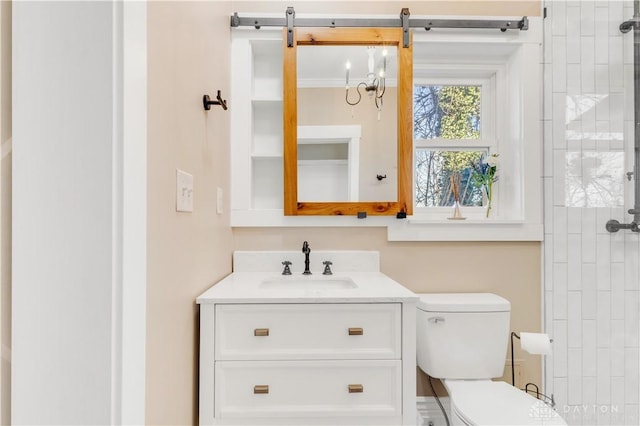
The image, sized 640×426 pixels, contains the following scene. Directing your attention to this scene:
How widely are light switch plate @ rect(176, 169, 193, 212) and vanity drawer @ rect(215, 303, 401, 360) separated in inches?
13.8

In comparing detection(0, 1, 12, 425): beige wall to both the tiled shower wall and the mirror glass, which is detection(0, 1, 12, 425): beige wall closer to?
the mirror glass

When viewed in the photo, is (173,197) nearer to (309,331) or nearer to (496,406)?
(309,331)

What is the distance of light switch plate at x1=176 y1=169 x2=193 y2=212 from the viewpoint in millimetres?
985

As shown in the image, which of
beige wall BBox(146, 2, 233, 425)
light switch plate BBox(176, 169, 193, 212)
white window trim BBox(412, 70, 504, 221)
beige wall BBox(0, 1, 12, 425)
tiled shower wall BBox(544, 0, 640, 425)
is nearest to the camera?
beige wall BBox(0, 1, 12, 425)

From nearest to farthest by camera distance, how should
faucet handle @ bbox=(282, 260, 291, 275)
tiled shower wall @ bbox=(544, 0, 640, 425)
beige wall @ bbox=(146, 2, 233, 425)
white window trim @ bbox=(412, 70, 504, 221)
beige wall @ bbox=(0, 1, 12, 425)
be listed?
beige wall @ bbox=(0, 1, 12, 425) < beige wall @ bbox=(146, 2, 233, 425) < tiled shower wall @ bbox=(544, 0, 640, 425) < faucet handle @ bbox=(282, 260, 291, 275) < white window trim @ bbox=(412, 70, 504, 221)

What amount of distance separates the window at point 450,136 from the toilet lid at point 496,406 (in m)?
0.88

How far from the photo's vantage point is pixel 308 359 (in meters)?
1.16

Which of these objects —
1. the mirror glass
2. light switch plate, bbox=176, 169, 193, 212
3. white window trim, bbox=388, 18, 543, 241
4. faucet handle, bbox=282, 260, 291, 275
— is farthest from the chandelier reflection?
light switch plate, bbox=176, 169, 193, 212

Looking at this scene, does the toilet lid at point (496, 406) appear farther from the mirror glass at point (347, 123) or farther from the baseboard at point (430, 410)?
the mirror glass at point (347, 123)

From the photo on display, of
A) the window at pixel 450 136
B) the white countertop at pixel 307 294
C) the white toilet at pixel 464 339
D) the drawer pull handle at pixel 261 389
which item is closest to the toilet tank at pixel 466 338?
the white toilet at pixel 464 339

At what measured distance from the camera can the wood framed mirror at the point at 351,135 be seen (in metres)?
1.76

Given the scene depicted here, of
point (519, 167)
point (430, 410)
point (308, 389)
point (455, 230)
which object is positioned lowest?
point (430, 410)

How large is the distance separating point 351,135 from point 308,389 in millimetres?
1181

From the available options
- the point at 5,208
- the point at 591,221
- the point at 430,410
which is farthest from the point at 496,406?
the point at 5,208
